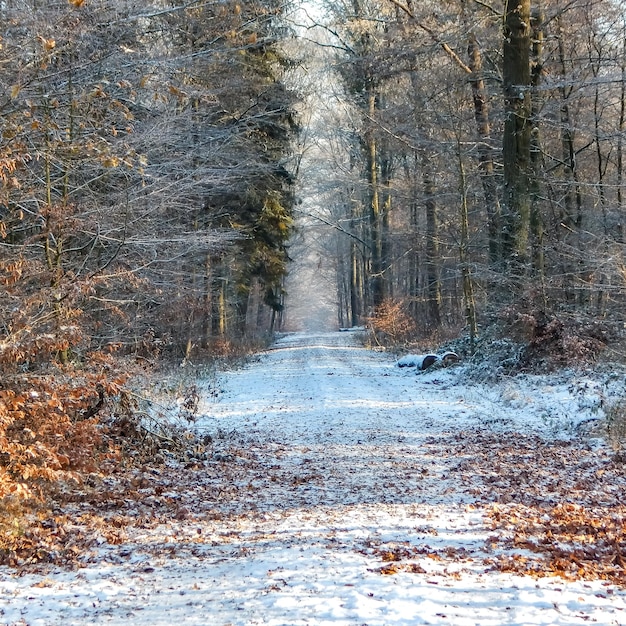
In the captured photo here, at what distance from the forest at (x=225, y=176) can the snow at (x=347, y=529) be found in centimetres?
117

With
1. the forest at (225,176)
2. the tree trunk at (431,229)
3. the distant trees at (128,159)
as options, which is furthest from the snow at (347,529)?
the tree trunk at (431,229)

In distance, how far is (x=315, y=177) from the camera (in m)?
36.2

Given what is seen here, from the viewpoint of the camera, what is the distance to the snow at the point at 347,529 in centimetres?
408

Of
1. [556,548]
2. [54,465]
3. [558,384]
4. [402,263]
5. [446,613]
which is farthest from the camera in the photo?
[402,263]

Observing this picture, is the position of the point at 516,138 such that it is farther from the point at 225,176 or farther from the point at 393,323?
the point at 393,323

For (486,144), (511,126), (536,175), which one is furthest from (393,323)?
(511,126)

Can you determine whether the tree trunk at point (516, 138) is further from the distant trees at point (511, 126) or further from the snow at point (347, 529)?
the snow at point (347, 529)

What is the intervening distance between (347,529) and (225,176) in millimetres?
11458

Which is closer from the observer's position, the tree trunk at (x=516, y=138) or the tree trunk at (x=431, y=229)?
the tree trunk at (x=516, y=138)

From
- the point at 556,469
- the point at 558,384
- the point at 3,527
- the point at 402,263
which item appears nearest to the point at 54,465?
the point at 3,527

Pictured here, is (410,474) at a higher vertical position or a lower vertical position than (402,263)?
lower

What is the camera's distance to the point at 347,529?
5715mm

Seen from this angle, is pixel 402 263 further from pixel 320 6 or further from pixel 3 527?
pixel 3 527

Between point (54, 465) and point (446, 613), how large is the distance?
4072 mm
